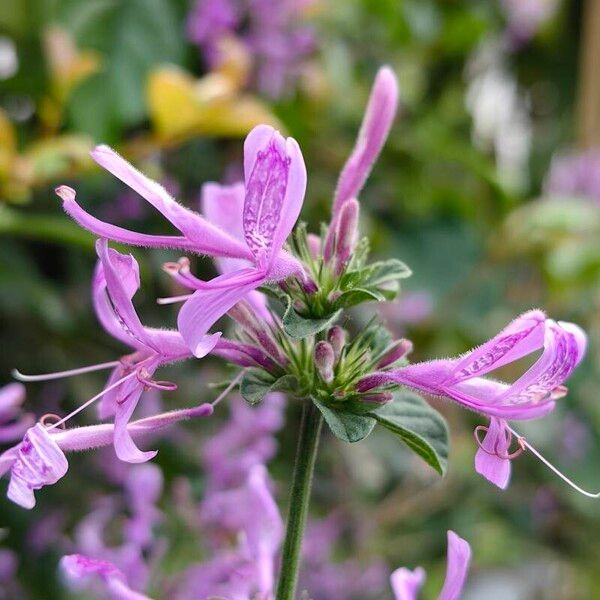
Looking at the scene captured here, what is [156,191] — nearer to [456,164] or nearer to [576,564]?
[456,164]

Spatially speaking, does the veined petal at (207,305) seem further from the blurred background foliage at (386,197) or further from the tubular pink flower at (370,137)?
the blurred background foliage at (386,197)

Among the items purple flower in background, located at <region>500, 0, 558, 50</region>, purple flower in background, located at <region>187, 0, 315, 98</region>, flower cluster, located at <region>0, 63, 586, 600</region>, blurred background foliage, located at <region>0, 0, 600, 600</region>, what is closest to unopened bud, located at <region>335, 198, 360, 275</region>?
flower cluster, located at <region>0, 63, 586, 600</region>

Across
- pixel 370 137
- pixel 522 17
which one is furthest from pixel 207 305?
pixel 522 17

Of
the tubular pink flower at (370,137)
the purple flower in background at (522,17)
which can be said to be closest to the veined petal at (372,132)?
the tubular pink flower at (370,137)

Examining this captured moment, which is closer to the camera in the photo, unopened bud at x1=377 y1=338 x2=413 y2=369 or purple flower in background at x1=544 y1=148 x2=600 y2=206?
unopened bud at x1=377 y1=338 x2=413 y2=369

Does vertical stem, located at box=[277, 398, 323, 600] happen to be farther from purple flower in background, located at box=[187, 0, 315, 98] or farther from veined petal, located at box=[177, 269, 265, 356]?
purple flower in background, located at box=[187, 0, 315, 98]
